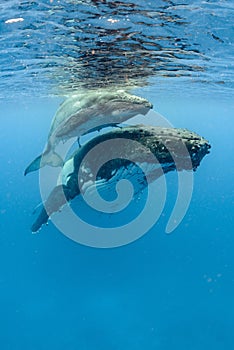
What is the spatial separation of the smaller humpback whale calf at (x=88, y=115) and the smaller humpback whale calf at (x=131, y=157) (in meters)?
1.28

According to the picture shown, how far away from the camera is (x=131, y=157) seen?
8273mm

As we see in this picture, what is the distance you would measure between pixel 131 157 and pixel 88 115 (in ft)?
8.58

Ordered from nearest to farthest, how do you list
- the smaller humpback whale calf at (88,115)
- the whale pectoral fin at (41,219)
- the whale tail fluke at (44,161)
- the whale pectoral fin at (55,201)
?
the whale pectoral fin at (55,201)
the whale pectoral fin at (41,219)
the smaller humpback whale calf at (88,115)
the whale tail fluke at (44,161)

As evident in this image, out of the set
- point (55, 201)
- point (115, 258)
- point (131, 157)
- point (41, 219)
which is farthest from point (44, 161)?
point (115, 258)

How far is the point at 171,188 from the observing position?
1507 inches

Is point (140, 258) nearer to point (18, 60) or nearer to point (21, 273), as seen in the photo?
point (21, 273)

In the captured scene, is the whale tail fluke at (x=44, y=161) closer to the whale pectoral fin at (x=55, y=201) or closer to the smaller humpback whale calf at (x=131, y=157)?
the smaller humpback whale calf at (x=131, y=157)

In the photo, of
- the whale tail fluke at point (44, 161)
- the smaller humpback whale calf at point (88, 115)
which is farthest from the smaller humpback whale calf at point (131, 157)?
the whale tail fluke at point (44, 161)

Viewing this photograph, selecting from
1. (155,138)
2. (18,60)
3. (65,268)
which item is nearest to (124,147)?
(155,138)

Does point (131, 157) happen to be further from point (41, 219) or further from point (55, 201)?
point (41, 219)

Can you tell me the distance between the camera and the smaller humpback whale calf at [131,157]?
7.66m

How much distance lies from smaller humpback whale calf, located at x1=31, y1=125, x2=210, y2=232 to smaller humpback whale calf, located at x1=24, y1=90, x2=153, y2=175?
128 cm

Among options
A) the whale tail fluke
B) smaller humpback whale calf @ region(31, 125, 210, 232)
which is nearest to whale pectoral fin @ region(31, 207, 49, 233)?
smaller humpback whale calf @ region(31, 125, 210, 232)

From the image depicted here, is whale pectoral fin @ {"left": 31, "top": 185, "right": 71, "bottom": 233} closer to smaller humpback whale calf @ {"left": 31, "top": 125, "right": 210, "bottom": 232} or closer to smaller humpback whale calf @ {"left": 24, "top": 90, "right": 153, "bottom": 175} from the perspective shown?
smaller humpback whale calf @ {"left": 31, "top": 125, "right": 210, "bottom": 232}
